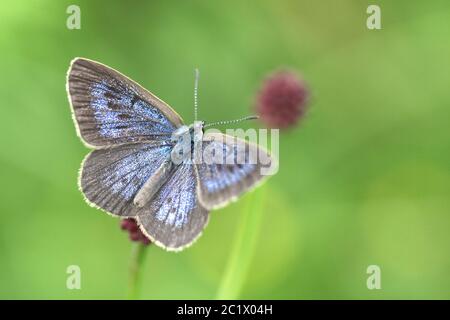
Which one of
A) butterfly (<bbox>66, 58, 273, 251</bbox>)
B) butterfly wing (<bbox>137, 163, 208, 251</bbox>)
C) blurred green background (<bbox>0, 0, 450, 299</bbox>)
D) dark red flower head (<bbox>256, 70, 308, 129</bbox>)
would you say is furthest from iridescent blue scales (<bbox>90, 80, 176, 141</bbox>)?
blurred green background (<bbox>0, 0, 450, 299</bbox>)

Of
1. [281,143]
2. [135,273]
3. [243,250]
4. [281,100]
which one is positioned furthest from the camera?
[281,143]

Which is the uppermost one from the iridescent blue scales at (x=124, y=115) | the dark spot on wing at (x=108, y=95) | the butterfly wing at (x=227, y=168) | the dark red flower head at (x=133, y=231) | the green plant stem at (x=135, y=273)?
the dark spot on wing at (x=108, y=95)

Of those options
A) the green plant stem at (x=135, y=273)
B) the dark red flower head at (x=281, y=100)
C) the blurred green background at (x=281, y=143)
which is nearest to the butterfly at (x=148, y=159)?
the green plant stem at (x=135, y=273)

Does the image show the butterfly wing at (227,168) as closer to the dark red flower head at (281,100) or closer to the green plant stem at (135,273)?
the green plant stem at (135,273)

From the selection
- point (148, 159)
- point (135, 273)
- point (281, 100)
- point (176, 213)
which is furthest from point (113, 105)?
point (281, 100)

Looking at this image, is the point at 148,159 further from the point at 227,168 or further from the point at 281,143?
the point at 281,143

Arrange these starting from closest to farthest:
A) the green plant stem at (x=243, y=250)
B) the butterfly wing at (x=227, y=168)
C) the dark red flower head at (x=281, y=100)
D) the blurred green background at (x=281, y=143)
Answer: the butterfly wing at (x=227, y=168)
the green plant stem at (x=243, y=250)
the dark red flower head at (x=281, y=100)
the blurred green background at (x=281, y=143)

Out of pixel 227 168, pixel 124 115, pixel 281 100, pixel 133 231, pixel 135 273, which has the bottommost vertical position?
pixel 135 273

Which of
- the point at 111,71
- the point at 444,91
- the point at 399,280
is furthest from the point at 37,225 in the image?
the point at 444,91
